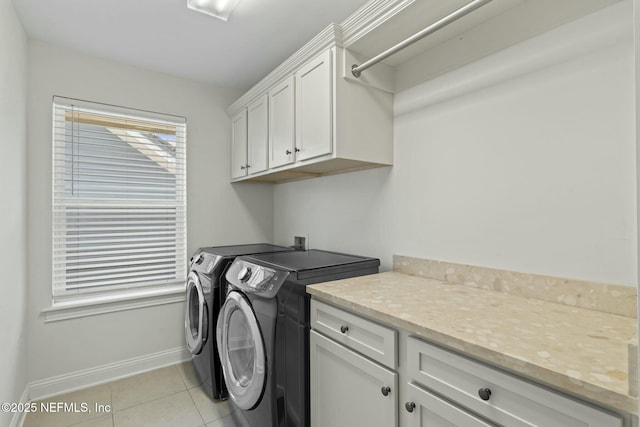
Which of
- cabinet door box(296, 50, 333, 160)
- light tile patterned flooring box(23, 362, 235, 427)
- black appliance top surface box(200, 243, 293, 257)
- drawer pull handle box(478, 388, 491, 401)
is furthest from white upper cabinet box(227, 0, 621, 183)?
light tile patterned flooring box(23, 362, 235, 427)

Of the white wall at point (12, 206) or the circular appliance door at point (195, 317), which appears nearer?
the white wall at point (12, 206)

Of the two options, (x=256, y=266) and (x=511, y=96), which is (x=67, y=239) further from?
(x=511, y=96)

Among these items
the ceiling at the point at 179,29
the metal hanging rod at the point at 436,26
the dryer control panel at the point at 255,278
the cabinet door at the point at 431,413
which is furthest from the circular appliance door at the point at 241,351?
the ceiling at the point at 179,29

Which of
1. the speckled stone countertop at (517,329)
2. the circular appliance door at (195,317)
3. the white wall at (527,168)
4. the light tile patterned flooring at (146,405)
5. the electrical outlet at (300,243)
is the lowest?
the light tile patterned flooring at (146,405)

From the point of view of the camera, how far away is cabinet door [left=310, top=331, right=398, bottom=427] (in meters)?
1.11

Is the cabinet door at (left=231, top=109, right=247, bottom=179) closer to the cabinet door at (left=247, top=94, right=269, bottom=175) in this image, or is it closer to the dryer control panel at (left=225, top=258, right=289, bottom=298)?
the cabinet door at (left=247, top=94, right=269, bottom=175)

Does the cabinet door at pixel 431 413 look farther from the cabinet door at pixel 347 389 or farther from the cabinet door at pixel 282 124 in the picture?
the cabinet door at pixel 282 124

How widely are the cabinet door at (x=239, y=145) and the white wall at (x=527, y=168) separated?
4.05 ft

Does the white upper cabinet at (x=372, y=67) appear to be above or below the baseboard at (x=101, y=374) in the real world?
above

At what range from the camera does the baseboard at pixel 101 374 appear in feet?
7.02

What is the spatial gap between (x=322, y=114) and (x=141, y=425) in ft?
6.99

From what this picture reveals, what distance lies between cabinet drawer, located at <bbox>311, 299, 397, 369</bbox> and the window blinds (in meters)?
1.77

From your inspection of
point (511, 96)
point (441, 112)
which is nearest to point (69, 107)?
point (441, 112)

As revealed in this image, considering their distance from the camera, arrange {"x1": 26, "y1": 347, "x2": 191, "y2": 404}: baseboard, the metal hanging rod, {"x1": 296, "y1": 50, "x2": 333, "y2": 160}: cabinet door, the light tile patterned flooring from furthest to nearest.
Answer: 1. {"x1": 26, "y1": 347, "x2": 191, "y2": 404}: baseboard
2. the light tile patterned flooring
3. {"x1": 296, "y1": 50, "x2": 333, "y2": 160}: cabinet door
4. the metal hanging rod
